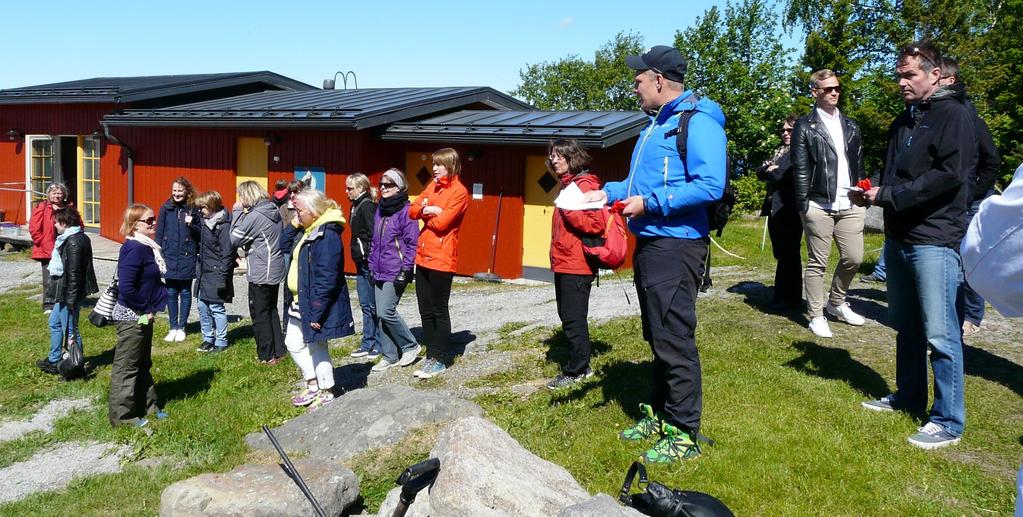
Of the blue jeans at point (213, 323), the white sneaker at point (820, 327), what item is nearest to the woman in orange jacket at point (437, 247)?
the blue jeans at point (213, 323)

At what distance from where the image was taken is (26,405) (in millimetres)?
6980

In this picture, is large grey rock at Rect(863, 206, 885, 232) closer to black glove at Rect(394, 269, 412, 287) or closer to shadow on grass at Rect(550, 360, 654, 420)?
shadow on grass at Rect(550, 360, 654, 420)

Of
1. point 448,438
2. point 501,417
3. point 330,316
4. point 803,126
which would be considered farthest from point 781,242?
point 448,438

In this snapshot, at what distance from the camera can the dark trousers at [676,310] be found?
413 cm

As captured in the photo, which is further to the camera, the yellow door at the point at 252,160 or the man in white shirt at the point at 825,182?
the yellow door at the point at 252,160

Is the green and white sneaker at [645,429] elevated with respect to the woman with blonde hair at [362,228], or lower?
lower

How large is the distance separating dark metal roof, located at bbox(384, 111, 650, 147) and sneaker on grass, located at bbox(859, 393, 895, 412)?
7.81 metres

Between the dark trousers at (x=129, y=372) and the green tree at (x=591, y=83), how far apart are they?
2047 inches

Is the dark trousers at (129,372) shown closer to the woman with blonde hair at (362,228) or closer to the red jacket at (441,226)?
the woman with blonde hair at (362,228)

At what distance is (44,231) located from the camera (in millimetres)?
9008

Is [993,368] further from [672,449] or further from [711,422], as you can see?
[672,449]

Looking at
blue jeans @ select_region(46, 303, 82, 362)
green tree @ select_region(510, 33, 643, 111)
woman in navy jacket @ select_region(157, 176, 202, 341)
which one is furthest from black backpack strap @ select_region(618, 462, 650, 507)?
green tree @ select_region(510, 33, 643, 111)

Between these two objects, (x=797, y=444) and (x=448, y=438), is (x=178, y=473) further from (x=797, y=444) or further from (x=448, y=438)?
(x=797, y=444)

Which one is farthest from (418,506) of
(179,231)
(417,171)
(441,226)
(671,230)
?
(417,171)
